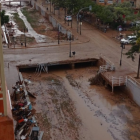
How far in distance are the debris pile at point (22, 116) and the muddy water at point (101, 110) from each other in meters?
2.91

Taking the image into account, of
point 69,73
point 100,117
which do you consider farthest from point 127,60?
point 100,117

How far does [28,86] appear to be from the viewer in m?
28.0

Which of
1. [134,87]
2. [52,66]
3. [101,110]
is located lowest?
[101,110]

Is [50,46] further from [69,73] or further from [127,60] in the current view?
[127,60]

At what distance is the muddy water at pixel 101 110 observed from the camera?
2102 cm

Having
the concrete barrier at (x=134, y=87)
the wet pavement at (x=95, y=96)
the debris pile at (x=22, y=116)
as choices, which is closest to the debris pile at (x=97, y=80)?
the wet pavement at (x=95, y=96)

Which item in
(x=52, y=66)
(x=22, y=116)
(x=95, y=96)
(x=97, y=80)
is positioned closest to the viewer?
(x=22, y=116)

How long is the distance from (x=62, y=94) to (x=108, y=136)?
7.64 metres

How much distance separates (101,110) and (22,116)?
24.2ft

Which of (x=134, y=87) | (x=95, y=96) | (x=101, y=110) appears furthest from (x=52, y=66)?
(x=134, y=87)

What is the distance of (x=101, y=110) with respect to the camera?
24312 millimetres

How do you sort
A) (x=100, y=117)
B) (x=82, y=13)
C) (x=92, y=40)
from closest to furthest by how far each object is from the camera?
(x=100, y=117) < (x=92, y=40) < (x=82, y=13)

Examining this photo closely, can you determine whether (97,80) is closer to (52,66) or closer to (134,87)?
(134,87)

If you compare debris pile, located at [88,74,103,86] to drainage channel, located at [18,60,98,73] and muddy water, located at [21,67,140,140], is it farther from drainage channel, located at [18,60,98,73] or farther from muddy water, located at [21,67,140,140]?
drainage channel, located at [18,60,98,73]
